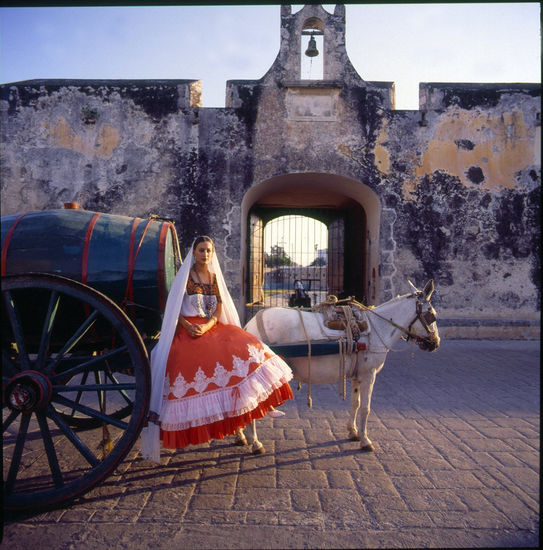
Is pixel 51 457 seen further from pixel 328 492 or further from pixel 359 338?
pixel 359 338

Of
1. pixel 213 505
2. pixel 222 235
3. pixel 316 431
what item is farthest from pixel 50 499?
pixel 222 235

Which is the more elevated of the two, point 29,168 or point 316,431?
point 29,168

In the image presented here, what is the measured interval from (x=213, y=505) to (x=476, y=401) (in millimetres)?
3677

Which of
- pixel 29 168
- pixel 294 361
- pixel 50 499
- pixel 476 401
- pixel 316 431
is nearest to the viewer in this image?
pixel 50 499

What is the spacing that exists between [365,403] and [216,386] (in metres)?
1.46

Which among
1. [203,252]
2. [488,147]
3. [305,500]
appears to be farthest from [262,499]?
[488,147]

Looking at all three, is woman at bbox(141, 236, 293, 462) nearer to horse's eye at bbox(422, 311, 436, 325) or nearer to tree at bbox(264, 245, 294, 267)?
horse's eye at bbox(422, 311, 436, 325)

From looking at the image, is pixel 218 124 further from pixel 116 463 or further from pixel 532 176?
pixel 116 463

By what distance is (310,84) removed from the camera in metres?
9.12

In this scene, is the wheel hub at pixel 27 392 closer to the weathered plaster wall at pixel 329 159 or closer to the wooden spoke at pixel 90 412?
the wooden spoke at pixel 90 412

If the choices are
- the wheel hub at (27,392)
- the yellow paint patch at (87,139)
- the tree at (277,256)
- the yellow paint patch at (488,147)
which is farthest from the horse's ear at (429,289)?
the tree at (277,256)

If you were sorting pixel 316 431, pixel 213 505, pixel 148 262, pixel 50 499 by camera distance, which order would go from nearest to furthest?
pixel 50 499
pixel 213 505
pixel 148 262
pixel 316 431

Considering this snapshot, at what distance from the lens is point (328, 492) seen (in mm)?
2975

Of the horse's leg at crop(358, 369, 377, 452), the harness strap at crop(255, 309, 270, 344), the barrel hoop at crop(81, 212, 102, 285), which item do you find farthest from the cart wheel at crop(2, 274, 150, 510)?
the horse's leg at crop(358, 369, 377, 452)
